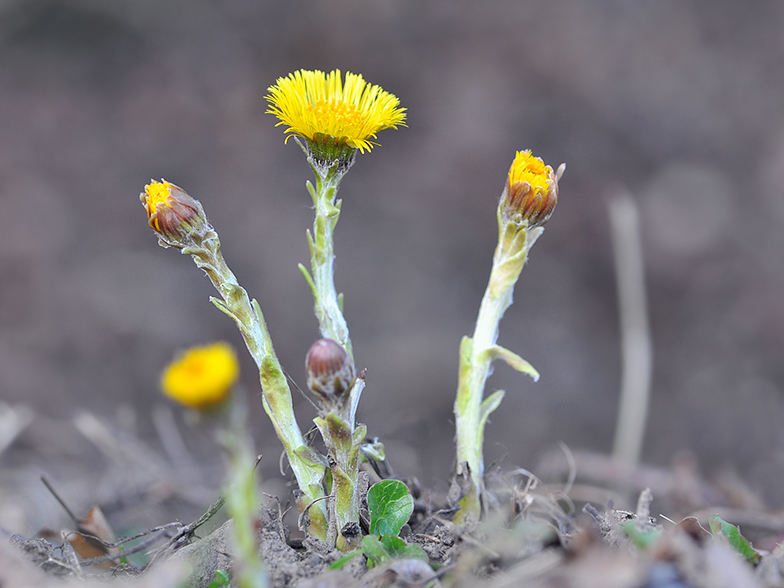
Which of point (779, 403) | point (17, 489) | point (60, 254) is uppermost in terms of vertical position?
point (60, 254)

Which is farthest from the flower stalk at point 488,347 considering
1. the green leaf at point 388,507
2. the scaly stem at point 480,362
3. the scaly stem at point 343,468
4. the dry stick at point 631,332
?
the dry stick at point 631,332

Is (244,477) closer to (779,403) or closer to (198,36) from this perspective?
(779,403)

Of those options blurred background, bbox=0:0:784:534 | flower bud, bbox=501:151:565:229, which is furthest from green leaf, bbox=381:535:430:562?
blurred background, bbox=0:0:784:534

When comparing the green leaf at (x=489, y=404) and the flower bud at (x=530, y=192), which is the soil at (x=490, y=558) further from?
the flower bud at (x=530, y=192)

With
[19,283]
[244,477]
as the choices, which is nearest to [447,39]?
[19,283]

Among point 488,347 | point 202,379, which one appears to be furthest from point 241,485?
point 488,347

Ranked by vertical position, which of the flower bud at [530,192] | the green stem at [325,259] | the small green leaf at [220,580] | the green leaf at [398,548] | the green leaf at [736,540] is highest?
the flower bud at [530,192]

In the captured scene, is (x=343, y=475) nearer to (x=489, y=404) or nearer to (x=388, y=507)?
(x=388, y=507)
